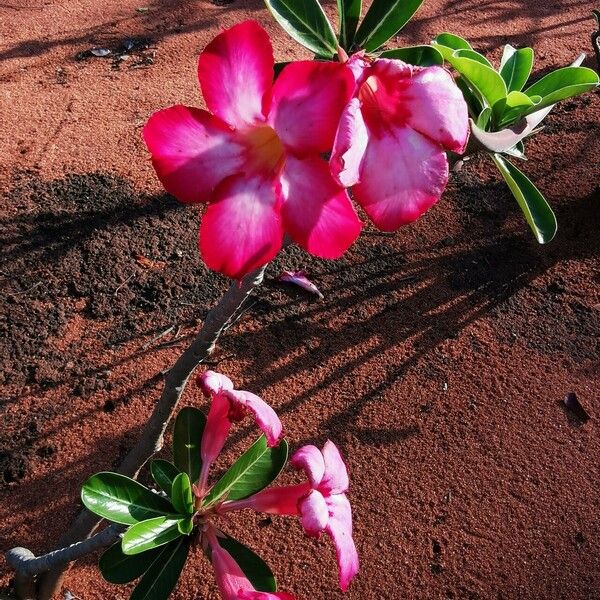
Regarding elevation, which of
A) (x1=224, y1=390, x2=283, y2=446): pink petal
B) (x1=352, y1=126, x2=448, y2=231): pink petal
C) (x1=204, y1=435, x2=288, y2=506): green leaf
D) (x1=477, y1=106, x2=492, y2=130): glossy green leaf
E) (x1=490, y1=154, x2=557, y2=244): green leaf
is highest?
(x1=352, y1=126, x2=448, y2=231): pink petal

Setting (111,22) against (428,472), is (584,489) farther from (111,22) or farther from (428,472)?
(111,22)

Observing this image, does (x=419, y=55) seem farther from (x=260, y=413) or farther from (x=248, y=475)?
(x=248, y=475)

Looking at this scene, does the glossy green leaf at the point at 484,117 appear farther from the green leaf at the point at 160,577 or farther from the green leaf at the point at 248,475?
the green leaf at the point at 160,577

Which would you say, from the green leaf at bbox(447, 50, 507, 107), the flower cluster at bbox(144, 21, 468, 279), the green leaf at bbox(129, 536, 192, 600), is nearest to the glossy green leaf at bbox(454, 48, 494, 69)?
the green leaf at bbox(447, 50, 507, 107)

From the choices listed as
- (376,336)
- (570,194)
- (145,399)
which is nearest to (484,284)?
(376,336)

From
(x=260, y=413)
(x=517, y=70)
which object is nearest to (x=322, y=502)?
(x=260, y=413)

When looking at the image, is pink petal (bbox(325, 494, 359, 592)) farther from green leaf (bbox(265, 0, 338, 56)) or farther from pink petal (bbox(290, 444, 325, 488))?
green leaf (bbox(265, 0, 338, 56))
